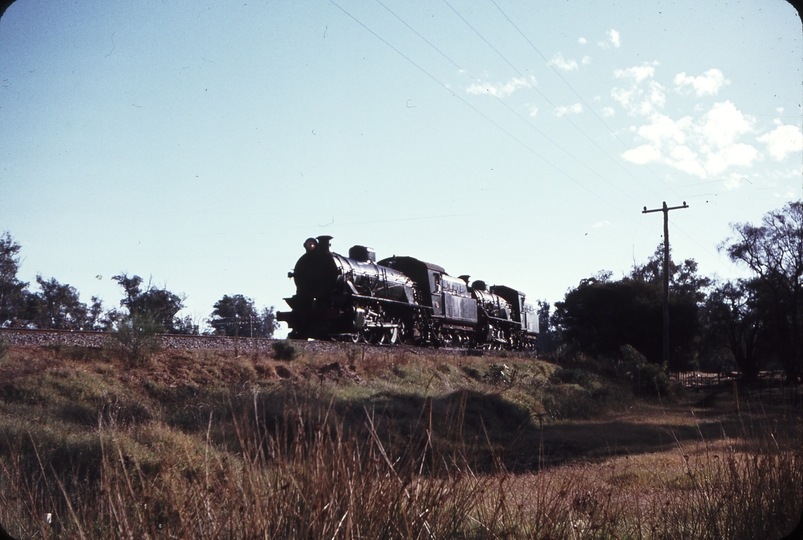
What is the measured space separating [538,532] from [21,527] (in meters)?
3.94

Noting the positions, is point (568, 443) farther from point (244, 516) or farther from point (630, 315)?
point (630, 315)

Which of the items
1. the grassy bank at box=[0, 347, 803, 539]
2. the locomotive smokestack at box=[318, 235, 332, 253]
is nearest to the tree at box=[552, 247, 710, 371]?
the grassy bank at box=[0, 347, 803, 539]

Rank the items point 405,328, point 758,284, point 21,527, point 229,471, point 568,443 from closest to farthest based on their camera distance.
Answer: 1. point 229,471
2. point 21,527
3. point 568,443
4. point 405,328
5. point 758,284

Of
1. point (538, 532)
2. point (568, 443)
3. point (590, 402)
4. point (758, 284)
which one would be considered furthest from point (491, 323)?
point (538, 532)

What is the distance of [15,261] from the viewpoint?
32.5m

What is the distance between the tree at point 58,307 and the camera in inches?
1276

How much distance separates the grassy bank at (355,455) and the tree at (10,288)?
21.7 m

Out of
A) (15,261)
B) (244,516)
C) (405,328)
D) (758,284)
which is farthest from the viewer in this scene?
(758,284)

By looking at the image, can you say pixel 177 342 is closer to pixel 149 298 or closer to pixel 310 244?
pixel 310 244

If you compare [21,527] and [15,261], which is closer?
[21,527]

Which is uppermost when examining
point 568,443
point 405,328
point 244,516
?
point 405,328

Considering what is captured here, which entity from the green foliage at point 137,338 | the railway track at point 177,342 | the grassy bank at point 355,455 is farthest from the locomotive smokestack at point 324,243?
the green foliage at point 137,338

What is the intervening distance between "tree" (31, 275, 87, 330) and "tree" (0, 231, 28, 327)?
638mm

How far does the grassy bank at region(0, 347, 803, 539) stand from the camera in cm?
418
